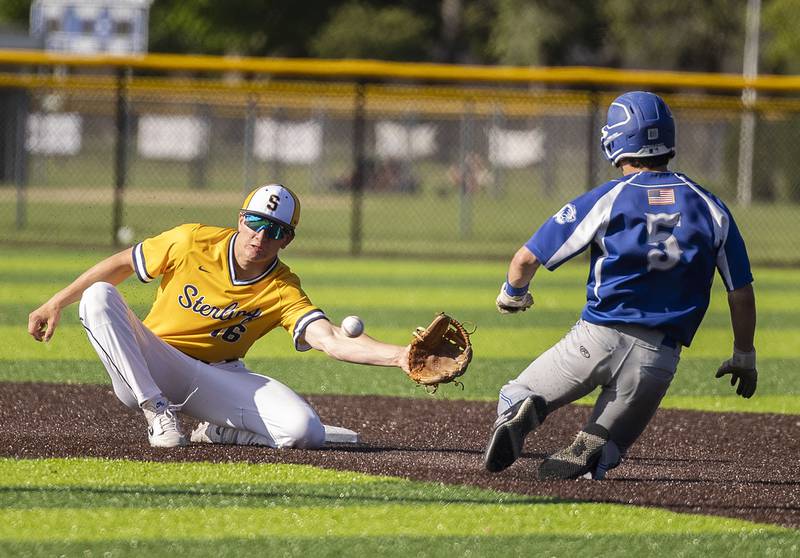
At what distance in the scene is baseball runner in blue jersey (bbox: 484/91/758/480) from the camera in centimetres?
541

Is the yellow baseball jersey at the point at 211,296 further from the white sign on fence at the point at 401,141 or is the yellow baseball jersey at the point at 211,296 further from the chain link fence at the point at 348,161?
the white sign on fence at the point at 401,141

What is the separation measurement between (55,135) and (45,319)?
1926cm

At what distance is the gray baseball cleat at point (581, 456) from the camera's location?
5.57m

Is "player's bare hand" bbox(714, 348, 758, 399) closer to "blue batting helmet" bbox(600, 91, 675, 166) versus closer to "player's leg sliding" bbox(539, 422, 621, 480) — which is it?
"player's leg sliding" bbox(539, 422, 621, 480)

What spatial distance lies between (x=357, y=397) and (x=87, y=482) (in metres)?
3.06

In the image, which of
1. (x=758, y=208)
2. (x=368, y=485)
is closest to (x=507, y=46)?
(x=758, y=208)

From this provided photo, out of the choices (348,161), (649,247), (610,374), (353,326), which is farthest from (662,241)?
(348,161)

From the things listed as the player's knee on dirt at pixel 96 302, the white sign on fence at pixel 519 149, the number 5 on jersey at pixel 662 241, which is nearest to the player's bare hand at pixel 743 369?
the number 5 on jersey at pixel 662 241

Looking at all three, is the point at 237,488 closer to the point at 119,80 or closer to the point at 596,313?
the point at 596,313

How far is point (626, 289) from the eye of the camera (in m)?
5.46

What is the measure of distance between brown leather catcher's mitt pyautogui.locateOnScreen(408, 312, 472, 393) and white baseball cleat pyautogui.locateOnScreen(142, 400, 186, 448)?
1205mm

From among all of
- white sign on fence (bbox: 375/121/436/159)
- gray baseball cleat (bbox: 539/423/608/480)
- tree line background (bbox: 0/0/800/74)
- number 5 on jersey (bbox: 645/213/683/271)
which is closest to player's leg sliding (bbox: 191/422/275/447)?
gray baseball cleat (bbox: 539/423/608/480)

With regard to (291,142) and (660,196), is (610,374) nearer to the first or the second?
(660,196)

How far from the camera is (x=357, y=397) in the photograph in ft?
27.1
